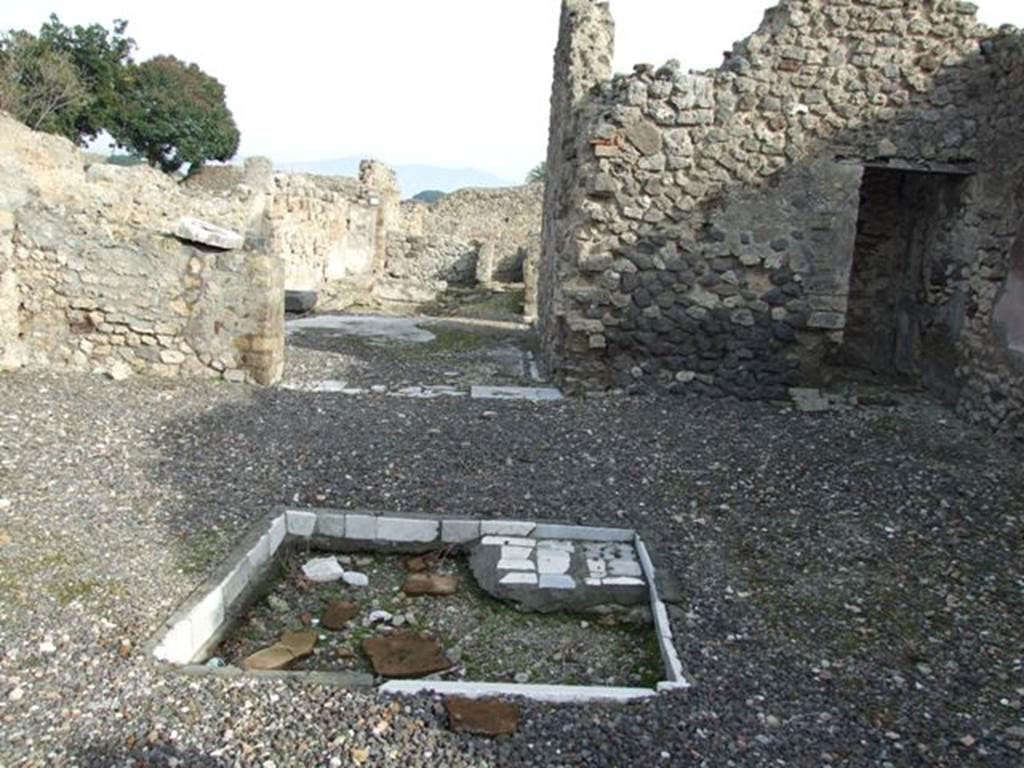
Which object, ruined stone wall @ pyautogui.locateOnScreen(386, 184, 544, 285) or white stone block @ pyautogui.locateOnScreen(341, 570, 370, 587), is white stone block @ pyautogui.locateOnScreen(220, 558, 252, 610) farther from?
ruined stone wall @ pyautogui.locateOnScreen(386, 184, 544, 285)

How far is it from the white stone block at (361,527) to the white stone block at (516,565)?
92 cm

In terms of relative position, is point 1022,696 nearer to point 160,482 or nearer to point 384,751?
point 384,751

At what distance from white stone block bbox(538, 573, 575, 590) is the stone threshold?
1.46ft

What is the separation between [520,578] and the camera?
15.1 ft

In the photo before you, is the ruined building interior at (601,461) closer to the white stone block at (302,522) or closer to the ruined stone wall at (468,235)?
the white stone block at (302,522)

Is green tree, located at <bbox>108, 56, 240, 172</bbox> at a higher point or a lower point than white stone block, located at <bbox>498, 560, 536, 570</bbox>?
higher

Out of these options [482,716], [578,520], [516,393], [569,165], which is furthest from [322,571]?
[569,165]

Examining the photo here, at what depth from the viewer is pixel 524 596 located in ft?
14.9

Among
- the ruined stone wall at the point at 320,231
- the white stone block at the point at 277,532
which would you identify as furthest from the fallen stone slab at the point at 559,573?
the ruined stone wall at the point at 320,231

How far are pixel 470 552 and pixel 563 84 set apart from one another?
6.51 m

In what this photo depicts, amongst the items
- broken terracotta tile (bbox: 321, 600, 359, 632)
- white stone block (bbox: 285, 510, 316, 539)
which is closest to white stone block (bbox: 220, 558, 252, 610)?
broken terracotta tile (bbox: 321, 600, 359, 632)

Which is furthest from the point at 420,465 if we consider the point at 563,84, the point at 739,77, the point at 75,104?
the point at 75,104

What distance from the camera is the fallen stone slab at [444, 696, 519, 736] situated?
3125 mm

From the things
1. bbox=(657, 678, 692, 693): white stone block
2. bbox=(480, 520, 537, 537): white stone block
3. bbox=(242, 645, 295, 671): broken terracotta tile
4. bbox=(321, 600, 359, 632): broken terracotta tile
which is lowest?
bbox=(321, 600, 359, 632): broken terracotta tile
